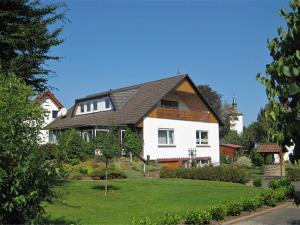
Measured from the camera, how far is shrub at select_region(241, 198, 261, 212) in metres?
13.7

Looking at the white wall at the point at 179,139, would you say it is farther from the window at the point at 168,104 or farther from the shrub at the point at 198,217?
the shrub at the point at 198,217

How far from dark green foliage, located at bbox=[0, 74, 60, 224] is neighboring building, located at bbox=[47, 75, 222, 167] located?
29.2 meters

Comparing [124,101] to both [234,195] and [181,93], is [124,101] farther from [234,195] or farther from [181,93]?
[234,195]

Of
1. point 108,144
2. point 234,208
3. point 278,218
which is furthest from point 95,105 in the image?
point 278,218

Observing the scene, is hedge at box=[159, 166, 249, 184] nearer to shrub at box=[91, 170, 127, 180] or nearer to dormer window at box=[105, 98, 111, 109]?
shrub at box=[91, 170, 127, 180]

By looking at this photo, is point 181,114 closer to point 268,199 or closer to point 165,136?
point 165,136

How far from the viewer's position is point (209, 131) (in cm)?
4616

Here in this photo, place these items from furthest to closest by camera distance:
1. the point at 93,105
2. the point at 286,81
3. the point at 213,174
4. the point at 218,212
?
the point at 93,105, the point at 213,174, the point at 218,212, the point at 286,81

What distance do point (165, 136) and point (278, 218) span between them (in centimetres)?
2842

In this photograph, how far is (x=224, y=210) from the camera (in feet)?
40.1

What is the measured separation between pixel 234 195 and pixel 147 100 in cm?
2377

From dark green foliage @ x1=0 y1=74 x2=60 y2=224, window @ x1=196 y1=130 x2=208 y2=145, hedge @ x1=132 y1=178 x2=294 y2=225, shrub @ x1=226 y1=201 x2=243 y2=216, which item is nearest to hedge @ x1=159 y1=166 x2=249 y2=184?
hedge @ x1=132 y1=178 x2=294 y2=225

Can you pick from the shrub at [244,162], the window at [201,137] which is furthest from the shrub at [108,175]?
the shrub at [244,162]

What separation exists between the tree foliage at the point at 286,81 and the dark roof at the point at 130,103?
33.1 metres
